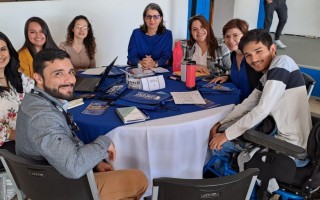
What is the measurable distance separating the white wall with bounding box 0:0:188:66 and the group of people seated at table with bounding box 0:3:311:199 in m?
0.71

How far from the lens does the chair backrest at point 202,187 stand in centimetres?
99

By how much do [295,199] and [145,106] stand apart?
0.93 meters

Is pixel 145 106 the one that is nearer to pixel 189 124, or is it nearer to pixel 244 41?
pixel 189 124

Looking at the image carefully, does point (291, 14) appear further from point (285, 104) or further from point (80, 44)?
point (285, 104)

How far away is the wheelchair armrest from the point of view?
1.31 metres

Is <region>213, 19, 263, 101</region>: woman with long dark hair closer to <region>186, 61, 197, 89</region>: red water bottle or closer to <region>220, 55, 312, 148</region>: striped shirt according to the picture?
<region>186, 61, 197, 89</region>: red water bottle

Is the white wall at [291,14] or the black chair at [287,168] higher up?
the white wall at [291,14]

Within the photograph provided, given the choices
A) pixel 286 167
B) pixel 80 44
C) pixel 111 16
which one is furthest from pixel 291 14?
pixel 286 167

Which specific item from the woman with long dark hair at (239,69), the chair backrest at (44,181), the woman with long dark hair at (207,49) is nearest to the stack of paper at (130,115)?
the chair backrest at (44,181)

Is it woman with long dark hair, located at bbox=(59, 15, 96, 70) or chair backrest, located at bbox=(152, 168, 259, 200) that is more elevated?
woman with long dark hair, located at bbox=(59, 15, 96, 70)

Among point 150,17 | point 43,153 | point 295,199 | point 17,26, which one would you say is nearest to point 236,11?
point 150,17

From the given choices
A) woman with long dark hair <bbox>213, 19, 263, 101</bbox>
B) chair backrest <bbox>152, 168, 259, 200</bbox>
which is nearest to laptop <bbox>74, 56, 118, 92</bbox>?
woman with long dark hair <bbox>213, 19, 263, 101</bbox>

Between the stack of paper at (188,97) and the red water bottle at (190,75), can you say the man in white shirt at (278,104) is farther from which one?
the red water bottle at (190,75)

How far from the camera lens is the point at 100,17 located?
3.94 m
